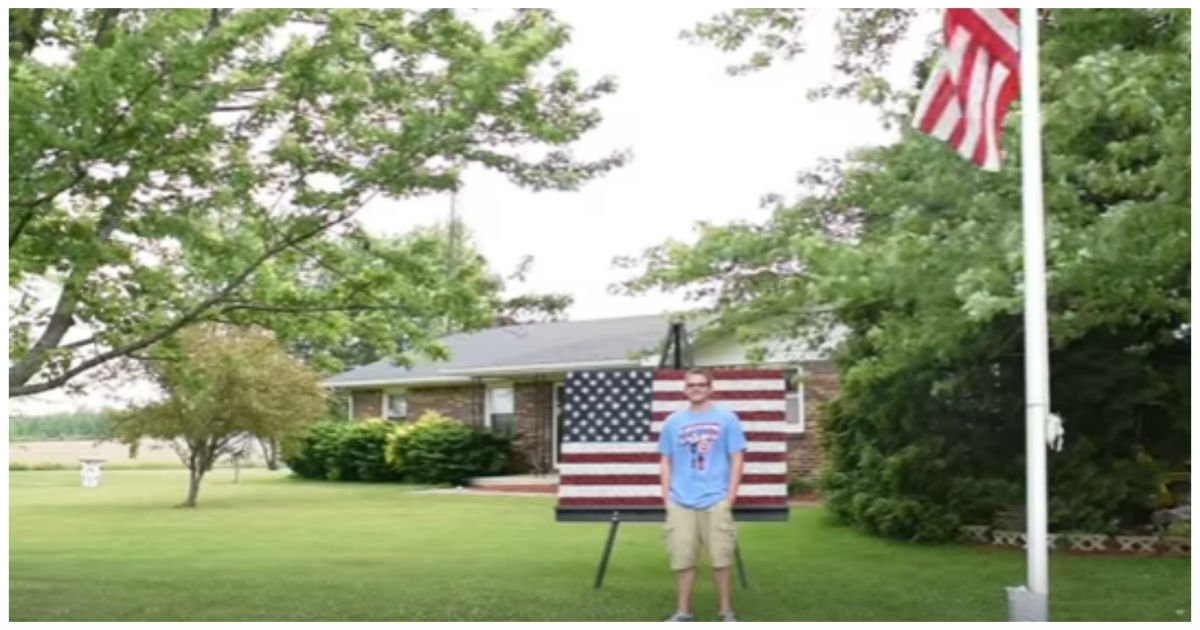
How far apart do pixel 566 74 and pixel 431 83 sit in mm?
895

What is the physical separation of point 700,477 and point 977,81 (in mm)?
2550

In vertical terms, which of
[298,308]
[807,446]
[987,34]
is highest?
[987,34]

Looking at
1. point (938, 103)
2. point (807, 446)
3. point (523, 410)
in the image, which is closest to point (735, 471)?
point (938, 103)

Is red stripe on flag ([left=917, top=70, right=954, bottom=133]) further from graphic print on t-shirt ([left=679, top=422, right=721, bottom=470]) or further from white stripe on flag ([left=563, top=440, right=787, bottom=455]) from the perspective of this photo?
white stripe on flag ([left=563, top=440, right=787, bottom=455])

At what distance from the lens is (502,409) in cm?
2641

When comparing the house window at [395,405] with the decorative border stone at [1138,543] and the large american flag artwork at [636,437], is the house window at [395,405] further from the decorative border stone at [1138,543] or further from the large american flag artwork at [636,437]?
the large american flag artwork at [636,437]

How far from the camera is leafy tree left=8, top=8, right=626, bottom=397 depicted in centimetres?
761

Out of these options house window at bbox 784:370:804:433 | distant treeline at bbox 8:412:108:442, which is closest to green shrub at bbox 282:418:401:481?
distant treeline at bbox 8:412:108:442

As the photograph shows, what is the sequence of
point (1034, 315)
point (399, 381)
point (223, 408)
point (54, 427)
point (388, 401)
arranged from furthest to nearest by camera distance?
1. point (54, 427)
2. point (388, 401)
3. point (399, 381)
4. point (223, 408)
5. point (1034, 315)

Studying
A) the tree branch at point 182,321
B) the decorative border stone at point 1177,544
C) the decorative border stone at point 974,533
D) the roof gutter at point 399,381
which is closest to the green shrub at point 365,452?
the roof gutter at point 399,381

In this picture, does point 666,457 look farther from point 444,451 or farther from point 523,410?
point 523,410

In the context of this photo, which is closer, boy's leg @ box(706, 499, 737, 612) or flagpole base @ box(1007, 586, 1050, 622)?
flagpole base @ box(1007, 586, 1050, 622)

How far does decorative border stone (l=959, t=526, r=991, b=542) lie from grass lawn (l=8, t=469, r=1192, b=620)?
2.14 feet

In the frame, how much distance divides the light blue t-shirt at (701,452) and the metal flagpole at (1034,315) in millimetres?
1645
